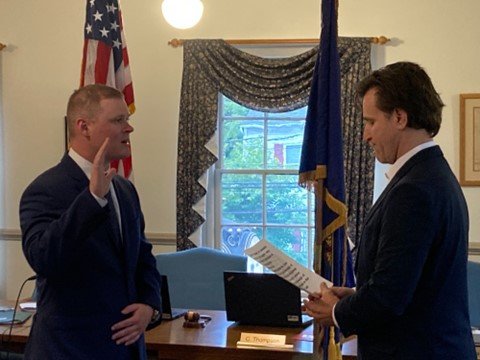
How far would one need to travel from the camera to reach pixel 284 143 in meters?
5.36

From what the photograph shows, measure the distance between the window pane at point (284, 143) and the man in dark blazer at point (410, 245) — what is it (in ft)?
11.4

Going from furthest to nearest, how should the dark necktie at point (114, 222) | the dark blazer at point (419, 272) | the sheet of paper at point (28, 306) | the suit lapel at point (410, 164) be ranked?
1. the sheet of paper at point (28, 306)
2. the dark necktie at point (114, 222)
3. the suit lapel at point (410, 164)
4. the dark blazer at point (419, 272)

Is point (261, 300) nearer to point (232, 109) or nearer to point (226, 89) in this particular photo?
point (226, 89)

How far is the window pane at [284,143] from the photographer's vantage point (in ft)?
17.5

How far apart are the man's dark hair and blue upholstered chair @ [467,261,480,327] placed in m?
2.13

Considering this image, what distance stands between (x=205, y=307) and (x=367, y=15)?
2.42m

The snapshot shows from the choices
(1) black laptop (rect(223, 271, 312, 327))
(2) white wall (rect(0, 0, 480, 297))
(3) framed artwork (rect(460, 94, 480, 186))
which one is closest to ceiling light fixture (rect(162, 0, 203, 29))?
(2) white wall (rect(0, 0, 480, 297))

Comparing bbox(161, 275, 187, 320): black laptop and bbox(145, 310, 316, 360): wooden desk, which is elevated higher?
bbox(161, 275, 187, 320): black laptop

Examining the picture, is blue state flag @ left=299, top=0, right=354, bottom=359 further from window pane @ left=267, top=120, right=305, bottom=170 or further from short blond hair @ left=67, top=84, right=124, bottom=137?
window pane @ left=267, top=120, right=305, bottom=170

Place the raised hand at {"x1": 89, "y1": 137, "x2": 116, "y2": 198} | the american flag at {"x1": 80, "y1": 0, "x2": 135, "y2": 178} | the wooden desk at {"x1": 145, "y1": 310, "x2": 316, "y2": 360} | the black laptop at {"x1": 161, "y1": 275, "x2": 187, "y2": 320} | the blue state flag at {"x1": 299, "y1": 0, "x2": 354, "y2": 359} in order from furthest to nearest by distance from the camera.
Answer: the american flag at {"x1": 80, "y1": 0, "x2": 135, "y2": 178}
the black laptop at {"x1": 161, "y1": 275, "x2": 187, "y2": 320}
the blue state flag at {"x1": 299, "y1": 0, "x2": 354, "y2": 359}
the wooden desk at {"x1": 145, "y1": 310, "x2": 316, "y2": 360}
the raised hand at {"x1": 89, "y1": 137, "x2": 116, "y2": 198}

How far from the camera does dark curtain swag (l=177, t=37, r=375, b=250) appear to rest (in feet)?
16.3

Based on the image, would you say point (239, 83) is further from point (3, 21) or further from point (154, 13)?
point (3, 21)

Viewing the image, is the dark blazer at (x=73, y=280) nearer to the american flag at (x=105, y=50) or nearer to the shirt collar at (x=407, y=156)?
the shirt collar at (x=407, y=156)

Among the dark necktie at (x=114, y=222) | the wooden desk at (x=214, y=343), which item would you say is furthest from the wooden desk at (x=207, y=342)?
the dark necktie at (x=114, y=222)
